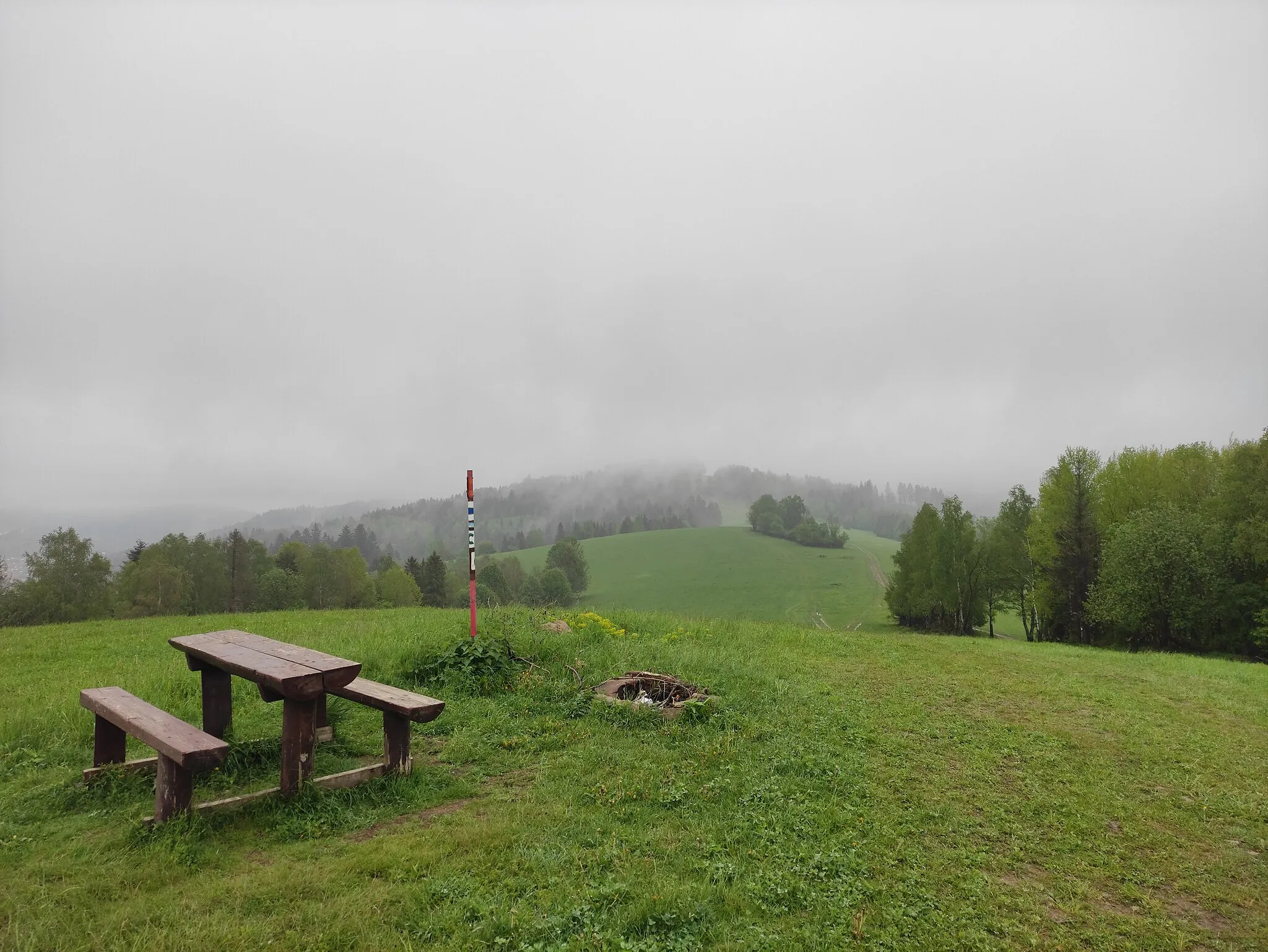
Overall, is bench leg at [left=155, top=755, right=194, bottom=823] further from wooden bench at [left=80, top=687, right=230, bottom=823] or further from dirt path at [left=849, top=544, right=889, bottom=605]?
dirt path at [left=849, top=544, right=889, bottom=605]

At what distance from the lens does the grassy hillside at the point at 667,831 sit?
359cm

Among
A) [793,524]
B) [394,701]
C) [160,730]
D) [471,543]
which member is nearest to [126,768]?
[160,730]

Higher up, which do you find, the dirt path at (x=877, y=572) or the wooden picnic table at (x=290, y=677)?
the wooden picnic table at (x=290, y=677)

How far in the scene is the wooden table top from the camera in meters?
4.76

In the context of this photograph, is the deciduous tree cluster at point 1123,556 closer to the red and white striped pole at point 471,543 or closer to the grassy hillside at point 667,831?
the grassy hillside at point 667,831

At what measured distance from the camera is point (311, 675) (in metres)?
4.80

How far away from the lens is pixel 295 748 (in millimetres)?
4996

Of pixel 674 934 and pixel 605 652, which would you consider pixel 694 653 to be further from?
pixel 674 934

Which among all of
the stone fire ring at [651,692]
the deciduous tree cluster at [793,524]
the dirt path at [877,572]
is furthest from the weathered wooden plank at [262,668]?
the deciduous tree cluster at [793,524]

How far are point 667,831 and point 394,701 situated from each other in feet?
8.94

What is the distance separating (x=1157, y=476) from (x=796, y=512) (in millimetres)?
89479

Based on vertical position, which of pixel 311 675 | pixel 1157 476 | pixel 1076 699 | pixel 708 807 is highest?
pixel 1157 476

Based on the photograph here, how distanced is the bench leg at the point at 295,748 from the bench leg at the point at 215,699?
73.9 inches

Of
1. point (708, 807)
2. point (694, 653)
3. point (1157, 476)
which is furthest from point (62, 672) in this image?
point (1157, 476)
